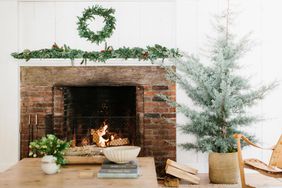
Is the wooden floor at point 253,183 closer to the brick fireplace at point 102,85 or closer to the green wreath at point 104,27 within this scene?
the brick fireplace at point 102,85

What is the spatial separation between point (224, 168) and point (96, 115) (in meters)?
1.85

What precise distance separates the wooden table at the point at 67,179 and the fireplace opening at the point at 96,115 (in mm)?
1878

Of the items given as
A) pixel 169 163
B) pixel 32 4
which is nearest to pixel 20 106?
pixel 32 4

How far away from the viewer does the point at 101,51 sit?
15.6 feet

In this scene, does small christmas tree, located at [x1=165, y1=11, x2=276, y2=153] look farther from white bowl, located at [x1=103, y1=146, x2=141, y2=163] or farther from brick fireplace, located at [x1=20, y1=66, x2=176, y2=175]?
white bowl, located at [x1=103, y1=146, x2=141, y2=163]

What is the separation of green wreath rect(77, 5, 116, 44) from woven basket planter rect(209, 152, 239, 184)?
6.35ft

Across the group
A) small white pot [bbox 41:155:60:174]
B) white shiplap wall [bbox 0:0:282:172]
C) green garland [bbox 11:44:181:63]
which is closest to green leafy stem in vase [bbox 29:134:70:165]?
small white pot [bbox 41:155:60:174]

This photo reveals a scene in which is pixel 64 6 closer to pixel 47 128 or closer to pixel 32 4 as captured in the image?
pixel 32 4

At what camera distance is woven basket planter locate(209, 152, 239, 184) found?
4.34 m

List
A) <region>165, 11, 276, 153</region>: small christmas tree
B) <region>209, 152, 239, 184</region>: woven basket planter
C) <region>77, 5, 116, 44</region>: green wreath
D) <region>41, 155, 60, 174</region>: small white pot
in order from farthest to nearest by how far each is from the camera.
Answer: <region>77, 5, 116, 44</region>: green wreath
<region>209, 152, 239, 184</region>: woven basket planter
<region>165, 11, 276, 153</region>: small christmas tree
<region>41, 155, 60, 174</region>: small white pot

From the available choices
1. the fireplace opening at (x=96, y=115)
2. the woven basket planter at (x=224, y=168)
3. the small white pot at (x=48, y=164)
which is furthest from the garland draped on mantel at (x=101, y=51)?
the small white pot at (x=48, y=164)

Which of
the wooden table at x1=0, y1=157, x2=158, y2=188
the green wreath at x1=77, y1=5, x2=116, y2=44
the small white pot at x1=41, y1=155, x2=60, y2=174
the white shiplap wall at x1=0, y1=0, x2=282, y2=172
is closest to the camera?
the wooden table at x1=0, y1=157, x2=158, y2=188

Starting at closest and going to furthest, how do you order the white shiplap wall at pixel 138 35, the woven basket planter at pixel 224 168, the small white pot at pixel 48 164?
the small white pot at pixel 48 164 < the woven basket planter at pixel 224 168 < the white shiplap wall at pixel 138 35

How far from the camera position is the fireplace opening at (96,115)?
507 centimetres
